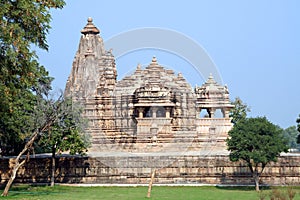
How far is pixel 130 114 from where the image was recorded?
4353 centimetres

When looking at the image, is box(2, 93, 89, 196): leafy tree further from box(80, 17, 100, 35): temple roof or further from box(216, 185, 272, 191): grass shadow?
box(80, 17, 100, 35): temple roof

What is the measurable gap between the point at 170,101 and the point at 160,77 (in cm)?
330

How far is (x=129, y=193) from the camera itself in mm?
27844

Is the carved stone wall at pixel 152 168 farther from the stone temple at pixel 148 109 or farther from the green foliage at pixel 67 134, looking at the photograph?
the stone temple at pixel 148 109

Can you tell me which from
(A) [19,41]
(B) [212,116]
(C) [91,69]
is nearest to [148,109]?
(B) [212,116]

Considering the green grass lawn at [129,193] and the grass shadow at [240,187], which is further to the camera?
the grass shadow at [240,187]

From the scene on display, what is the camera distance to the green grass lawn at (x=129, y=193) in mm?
25812

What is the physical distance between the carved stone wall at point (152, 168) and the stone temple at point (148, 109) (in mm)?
5446

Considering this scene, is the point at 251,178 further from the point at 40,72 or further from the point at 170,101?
the point at 40,72

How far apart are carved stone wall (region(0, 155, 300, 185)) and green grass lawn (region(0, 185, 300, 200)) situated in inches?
55.0

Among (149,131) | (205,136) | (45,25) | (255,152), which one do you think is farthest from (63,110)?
(205,136)

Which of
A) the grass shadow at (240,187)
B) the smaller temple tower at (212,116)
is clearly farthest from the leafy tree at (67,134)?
the smaller temple tower at (212,116)

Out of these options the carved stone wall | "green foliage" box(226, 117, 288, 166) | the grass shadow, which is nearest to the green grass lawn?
the grass shadow

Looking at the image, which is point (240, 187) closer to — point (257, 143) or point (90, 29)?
point (257, 143)
